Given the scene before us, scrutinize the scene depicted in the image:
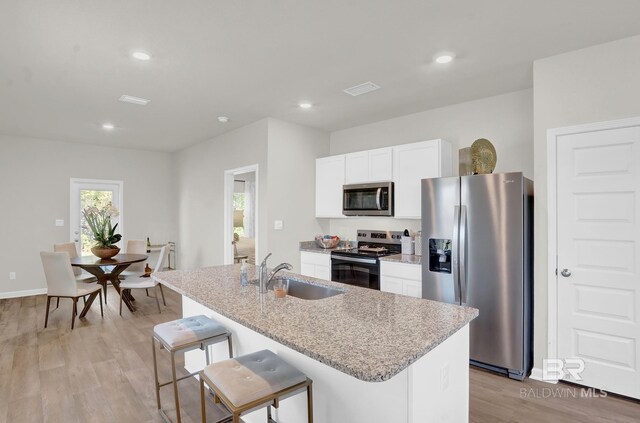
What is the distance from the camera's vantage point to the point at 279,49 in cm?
264

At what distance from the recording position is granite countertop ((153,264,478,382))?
3.92 ft

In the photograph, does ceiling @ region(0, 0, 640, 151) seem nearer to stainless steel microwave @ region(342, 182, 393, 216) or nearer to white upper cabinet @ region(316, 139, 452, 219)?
white upper cabinet @ region(316, 139, 452, 219)

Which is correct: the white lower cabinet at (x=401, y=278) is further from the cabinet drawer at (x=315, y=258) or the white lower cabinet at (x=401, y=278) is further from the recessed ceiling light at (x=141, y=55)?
the recessed ceiling light at (x=141, y=55)

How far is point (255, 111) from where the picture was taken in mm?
4215

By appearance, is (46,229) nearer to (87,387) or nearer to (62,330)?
(62,330)

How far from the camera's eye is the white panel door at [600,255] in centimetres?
246

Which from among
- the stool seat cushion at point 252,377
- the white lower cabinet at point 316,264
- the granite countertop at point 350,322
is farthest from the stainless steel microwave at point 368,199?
the stool seat cushion at point 252,377

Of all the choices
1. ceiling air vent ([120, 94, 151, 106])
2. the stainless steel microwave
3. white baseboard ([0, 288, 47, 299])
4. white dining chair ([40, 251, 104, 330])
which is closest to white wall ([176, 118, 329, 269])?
the stainless steel microwave

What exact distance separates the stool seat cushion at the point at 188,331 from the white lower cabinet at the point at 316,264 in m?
2.18

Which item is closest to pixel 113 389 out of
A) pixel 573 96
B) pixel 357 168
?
pixel 357 168

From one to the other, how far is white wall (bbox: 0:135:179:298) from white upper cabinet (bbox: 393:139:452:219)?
209 inches

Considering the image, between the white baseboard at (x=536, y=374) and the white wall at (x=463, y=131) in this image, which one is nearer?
the white baseboard at (x=536, y=374)

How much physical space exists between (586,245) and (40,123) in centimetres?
643

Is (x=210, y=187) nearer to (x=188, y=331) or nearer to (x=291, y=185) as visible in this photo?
(x=291, y=185)
